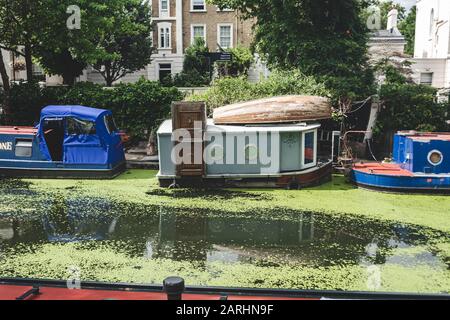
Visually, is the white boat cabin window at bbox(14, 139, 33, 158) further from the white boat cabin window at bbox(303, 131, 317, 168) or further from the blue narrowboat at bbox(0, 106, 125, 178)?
the white boat cabin window at bbox(303, 131, 317, 168)

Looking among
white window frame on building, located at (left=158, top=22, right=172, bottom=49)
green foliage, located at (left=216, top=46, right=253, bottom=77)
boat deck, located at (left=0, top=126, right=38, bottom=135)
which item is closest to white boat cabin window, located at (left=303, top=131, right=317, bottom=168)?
boat deck, located at (left=0, top=126, right=38, bottom=135)

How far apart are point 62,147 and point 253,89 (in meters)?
7.67

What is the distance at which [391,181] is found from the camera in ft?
44.2

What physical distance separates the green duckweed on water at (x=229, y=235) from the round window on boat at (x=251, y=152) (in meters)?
1.13

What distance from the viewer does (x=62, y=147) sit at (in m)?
15.4

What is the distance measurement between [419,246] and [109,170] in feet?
32.8

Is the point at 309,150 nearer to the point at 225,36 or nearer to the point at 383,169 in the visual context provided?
the point at 383,169

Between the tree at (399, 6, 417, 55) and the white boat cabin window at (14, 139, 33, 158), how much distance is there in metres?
47.1

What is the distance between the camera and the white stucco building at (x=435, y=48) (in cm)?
2831

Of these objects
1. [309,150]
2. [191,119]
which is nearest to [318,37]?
[309,150]

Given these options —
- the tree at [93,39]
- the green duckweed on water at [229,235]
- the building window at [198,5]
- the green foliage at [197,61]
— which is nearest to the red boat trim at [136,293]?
the green duckweed on water at [229,235]

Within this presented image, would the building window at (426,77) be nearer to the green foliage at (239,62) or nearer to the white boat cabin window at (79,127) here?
the green foliage at (239,62)
